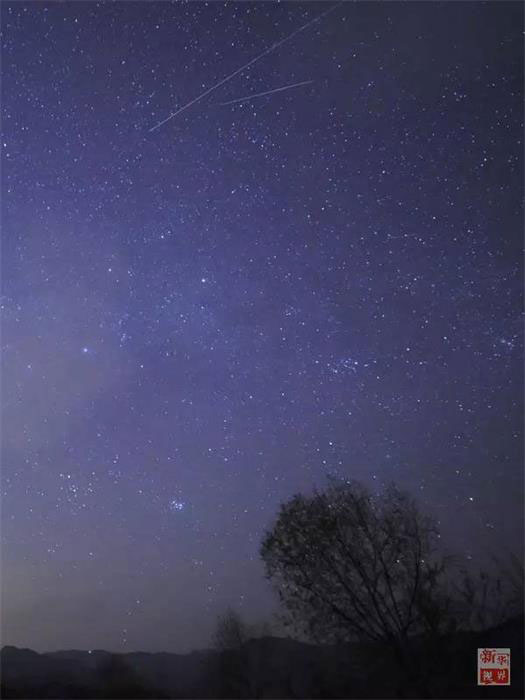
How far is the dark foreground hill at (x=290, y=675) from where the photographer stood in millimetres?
23344

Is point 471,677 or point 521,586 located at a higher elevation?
point 521,586

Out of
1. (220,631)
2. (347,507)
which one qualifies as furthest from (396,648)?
(220,631)

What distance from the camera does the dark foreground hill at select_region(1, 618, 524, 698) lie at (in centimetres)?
2334

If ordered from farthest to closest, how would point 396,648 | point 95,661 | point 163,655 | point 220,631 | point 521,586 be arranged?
point 163,655 < point 95,661 < point 220,631 < point 521,586 < point 396,648

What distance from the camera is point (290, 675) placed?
44.5m

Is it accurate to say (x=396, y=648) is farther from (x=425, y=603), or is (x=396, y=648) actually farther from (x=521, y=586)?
(x=521, y=586)

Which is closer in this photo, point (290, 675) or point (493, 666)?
point (493, 666)

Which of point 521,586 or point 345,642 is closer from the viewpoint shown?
point 345,642

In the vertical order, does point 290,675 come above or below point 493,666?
below

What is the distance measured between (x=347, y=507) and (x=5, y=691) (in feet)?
109

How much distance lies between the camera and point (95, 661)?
64.5 m

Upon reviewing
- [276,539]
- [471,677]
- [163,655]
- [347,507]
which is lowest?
[163,655]

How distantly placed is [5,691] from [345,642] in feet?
103

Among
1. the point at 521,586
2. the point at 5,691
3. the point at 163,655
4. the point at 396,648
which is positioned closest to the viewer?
the point at 396,648
